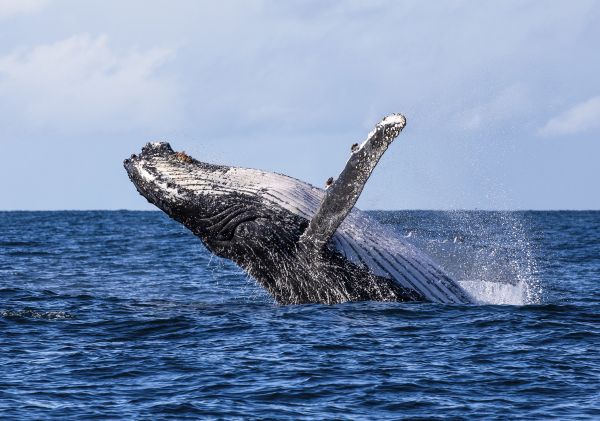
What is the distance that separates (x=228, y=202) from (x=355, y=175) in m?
2.31

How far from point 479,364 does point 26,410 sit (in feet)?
17.1

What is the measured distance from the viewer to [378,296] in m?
15.7

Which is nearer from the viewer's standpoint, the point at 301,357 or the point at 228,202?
the point at 301,357

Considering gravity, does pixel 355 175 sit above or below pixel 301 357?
above

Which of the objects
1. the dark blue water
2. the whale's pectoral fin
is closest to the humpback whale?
the whale's pectoral fin

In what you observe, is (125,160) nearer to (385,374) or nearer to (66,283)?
(385,374)

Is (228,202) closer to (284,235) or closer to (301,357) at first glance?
(284,235)

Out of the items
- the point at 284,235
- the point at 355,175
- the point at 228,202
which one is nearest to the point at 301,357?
the point at 284,235

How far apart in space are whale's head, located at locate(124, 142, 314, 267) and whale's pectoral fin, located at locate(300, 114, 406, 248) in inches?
32.3

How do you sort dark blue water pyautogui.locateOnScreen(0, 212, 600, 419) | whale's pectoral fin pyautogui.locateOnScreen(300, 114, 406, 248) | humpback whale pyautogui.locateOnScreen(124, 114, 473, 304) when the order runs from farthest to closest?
humpback whale pyautogui.locateOnScreen(124, 114, 473, 304), whale's pectoral fin pyautogui.locateOnScreen(300, 114, 406, 248), dark blue water pyautogui.locateOnScreen(0, 212, 600, 419)

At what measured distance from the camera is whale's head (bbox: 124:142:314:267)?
15305 millimetres

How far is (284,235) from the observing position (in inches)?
599

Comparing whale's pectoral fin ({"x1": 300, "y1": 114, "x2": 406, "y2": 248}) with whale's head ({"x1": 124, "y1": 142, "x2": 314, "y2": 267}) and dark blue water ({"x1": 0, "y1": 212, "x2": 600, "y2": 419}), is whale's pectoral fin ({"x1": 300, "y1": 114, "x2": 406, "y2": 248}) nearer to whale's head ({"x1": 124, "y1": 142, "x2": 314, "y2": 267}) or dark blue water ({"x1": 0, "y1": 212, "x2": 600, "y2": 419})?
whale's head ({"x1": 124, "y1": 142, "x2": 314, "y2": 267})

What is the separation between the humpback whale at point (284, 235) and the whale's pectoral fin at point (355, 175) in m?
0.13
